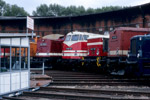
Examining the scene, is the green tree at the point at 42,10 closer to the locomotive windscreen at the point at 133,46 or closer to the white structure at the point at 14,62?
the locomotive windscreen at the point at 133,46

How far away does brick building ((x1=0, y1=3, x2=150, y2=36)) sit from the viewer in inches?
876

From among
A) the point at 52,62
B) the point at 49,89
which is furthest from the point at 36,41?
the point at 49,89

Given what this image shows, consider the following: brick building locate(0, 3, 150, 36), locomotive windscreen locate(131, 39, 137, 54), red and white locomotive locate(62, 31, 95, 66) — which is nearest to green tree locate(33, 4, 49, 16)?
brick building locate(0, 3, 150, 36)

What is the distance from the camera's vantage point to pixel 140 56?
11805mm

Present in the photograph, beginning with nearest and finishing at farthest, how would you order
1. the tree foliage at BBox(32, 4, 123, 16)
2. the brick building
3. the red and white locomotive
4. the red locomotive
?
the red and white locomotive < the red locomotive < the brick building < the tree foliage at BBox(32, 4, 123, 16)

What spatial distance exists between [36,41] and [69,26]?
289 inches

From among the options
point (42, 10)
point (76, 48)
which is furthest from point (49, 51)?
point (42, 10)

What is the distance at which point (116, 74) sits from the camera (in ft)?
52.3

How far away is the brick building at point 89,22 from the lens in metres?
22.2

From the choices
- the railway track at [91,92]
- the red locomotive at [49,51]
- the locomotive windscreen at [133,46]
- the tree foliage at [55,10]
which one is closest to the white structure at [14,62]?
the railway track at [91,92]

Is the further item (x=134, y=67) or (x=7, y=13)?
(x=7, y=13)

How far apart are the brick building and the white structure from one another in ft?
46.8

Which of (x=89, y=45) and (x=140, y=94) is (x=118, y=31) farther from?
(x=140, y=94)

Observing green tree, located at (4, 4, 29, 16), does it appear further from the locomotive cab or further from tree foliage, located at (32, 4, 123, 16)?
the locomotive cab
